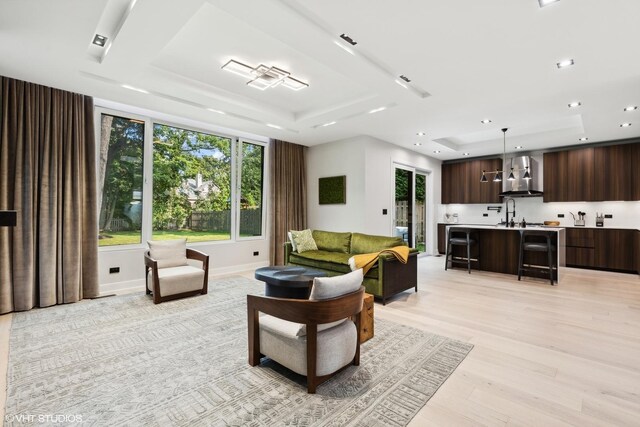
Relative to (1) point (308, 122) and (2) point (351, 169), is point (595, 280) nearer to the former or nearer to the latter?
(2) point (351, 169)

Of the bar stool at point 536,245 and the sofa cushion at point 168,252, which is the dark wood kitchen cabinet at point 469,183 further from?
the sofa cushion at point 168,252

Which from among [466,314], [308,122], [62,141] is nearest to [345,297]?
[466,314]

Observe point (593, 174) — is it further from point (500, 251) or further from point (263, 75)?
point (263, 75)

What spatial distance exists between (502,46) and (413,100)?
143 cm

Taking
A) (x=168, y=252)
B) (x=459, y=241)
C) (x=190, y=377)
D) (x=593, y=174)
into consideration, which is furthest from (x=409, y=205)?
(x=190, y=377)

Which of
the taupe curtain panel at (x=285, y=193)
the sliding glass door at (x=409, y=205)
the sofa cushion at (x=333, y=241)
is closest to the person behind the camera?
the sofa cushion at (x=333, y=241)

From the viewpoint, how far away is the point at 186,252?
4.63 m

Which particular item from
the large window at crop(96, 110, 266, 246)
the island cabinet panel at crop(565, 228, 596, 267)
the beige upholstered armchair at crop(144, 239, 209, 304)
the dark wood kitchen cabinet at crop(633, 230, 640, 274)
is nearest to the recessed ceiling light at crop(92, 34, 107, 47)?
the large window at crop(96, 110, 266, 246)

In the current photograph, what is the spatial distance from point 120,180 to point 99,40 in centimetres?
241

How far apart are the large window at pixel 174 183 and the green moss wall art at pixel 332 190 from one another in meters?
1.34

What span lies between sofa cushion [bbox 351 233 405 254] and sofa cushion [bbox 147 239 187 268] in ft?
8.91

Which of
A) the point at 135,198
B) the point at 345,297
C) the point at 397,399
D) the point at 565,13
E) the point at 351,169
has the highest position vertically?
the point at 565,13

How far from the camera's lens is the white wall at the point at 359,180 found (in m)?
6.00

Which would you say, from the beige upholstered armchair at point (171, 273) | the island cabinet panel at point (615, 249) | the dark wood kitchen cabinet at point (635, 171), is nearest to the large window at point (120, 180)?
the beige upholstered armchair at point (171, 273)
